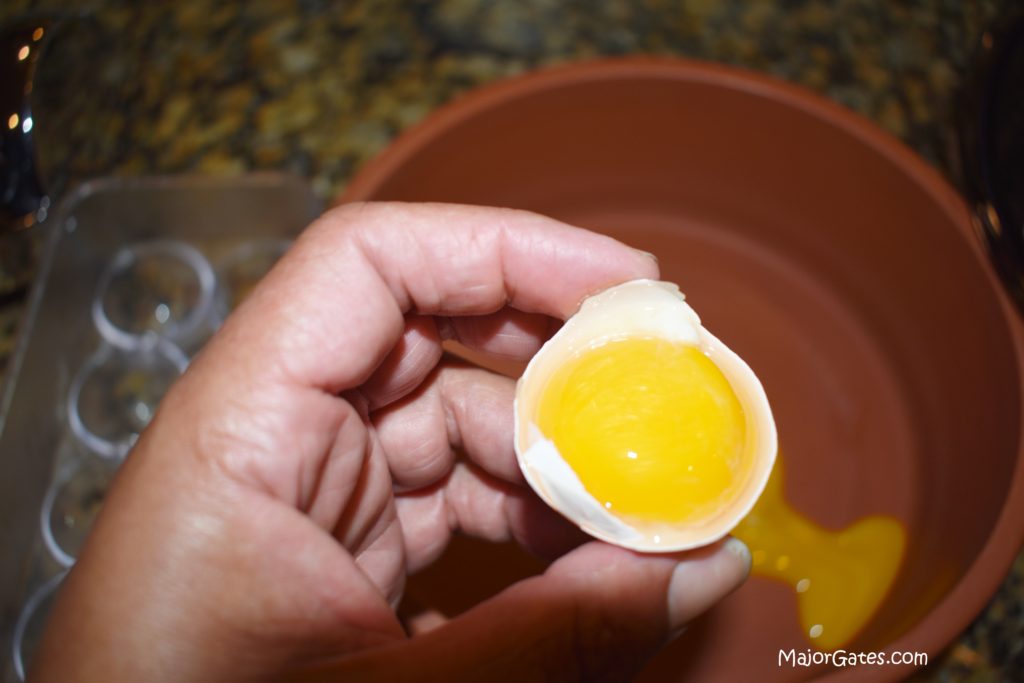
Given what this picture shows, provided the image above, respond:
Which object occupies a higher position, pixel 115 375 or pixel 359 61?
pixel 359 61

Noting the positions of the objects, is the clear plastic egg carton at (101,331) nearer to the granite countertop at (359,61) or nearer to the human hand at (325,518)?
the granite countertop at (359,61)

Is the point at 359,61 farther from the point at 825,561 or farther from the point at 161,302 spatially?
the point at 825,561

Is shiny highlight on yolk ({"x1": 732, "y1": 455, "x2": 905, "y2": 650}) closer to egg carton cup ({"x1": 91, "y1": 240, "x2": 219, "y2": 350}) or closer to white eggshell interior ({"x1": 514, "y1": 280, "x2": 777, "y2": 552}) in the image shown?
white eggshell interior ({"x1": 514, "y1": 280, "x2": 777, "y2": 552})

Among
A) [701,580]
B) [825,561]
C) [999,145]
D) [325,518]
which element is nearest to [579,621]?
[701,580]

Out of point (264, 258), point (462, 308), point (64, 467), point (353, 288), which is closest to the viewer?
point (353, 288)

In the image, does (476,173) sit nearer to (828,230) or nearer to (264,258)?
(264,258)

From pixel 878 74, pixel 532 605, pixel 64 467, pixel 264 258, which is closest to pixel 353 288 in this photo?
pixel 532 605

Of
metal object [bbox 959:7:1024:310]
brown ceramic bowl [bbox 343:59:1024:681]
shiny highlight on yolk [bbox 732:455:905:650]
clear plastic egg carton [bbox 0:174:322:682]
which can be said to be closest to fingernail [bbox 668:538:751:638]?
brown ceramic bowl [bbox 343:59:1024:681]
